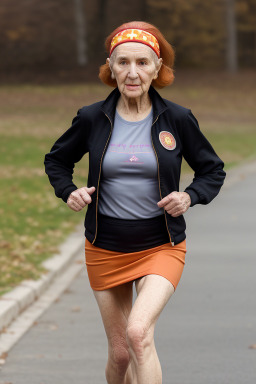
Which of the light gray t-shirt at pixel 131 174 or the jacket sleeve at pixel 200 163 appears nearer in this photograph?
the light gray t-shirt at pixel 131 174

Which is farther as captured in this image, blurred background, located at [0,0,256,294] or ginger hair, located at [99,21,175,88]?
blurred background, located at [0,0,256,294]

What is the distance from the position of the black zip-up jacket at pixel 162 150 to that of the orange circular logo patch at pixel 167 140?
0.05ft

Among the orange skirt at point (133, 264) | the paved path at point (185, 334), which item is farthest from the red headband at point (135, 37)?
the paved path at point (185, 334)

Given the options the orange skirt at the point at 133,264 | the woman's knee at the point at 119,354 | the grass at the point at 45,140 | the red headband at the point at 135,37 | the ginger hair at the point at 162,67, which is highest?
the red headband at the point at 135,37

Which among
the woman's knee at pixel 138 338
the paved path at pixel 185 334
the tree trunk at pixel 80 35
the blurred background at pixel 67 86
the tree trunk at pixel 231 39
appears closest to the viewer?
the woman's knee at pixel 138 338

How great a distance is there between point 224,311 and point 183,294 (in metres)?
0.73

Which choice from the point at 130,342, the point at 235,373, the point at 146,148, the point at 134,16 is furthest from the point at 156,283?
the point at 134,16

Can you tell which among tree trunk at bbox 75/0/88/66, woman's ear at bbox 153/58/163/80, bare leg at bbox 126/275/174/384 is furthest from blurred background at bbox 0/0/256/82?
bare leg at bbox 126/275/174/384

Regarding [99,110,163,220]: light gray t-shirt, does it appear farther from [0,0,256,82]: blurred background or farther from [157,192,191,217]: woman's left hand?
[0,0,256,82]: blurred background

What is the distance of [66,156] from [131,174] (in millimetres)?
427

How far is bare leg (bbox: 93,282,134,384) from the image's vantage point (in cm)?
454

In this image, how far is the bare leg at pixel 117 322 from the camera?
4535mm

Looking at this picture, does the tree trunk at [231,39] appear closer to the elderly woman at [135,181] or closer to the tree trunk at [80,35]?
the tree trunk at [80,35]

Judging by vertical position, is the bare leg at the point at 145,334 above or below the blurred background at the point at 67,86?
above
